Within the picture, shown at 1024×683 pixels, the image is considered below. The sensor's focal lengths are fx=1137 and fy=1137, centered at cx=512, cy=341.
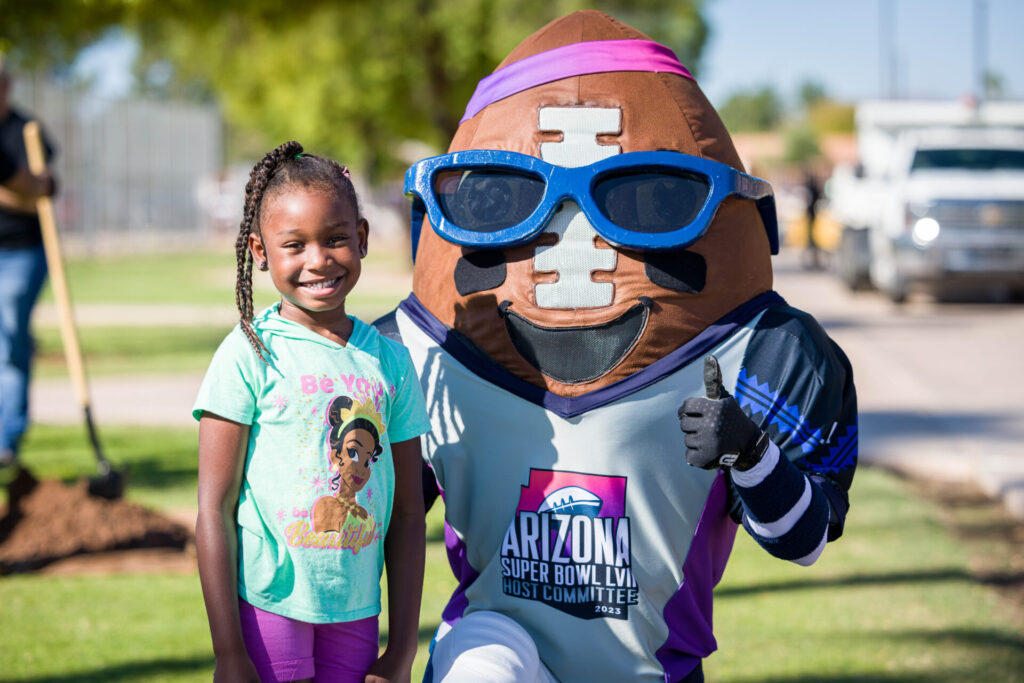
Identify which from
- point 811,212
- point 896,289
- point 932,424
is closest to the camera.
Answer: point 932,424

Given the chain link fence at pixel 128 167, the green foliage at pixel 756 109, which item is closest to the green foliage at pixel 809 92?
the green foliage at pixel 756 109

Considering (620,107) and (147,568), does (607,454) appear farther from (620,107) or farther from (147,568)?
(147,568)

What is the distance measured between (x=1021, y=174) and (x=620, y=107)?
14.4 meters

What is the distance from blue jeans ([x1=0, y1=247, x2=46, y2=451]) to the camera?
18.3 feet

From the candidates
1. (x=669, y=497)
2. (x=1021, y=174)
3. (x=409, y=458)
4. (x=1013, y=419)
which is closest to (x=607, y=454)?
(x=669, y=497)

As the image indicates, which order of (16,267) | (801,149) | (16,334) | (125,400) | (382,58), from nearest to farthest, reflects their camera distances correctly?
(16,334), (16,267), (125,400), (382,58), (801,149)

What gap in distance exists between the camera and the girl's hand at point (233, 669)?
6.60 ft

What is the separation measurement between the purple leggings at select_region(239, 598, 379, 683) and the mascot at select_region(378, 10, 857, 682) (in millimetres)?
167

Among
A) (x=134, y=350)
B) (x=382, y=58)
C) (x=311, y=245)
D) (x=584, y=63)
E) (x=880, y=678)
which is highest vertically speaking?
(x=382, y=58)

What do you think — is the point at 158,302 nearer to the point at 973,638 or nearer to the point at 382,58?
the point at 382,58

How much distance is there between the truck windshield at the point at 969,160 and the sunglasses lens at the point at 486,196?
14245 millimetres

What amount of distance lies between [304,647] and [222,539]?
10.2 inches

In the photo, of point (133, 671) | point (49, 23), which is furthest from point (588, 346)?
point (49, 23)

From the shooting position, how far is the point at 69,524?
16.2ft
